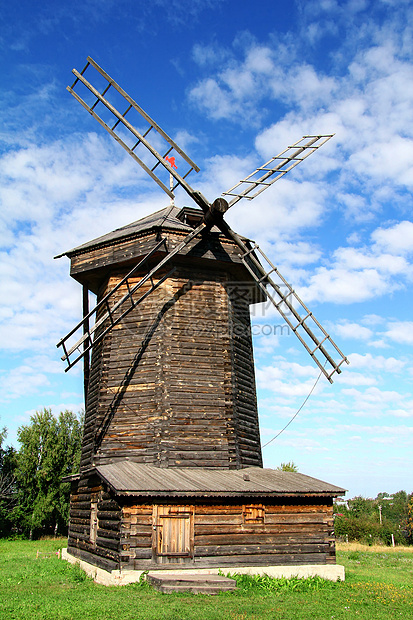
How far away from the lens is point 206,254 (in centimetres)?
1475

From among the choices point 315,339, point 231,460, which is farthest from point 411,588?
point 315,339

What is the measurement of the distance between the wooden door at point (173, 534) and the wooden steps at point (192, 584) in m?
0.89

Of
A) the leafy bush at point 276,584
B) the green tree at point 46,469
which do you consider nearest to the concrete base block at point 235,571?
the leafy bush at point 276,584

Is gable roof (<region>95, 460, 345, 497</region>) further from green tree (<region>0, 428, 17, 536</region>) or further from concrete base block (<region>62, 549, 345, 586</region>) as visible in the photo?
green tree (<region>0, 428, 17, 536</region>)

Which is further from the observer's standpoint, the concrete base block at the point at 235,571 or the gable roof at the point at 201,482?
the gable roof at the point at 201,482

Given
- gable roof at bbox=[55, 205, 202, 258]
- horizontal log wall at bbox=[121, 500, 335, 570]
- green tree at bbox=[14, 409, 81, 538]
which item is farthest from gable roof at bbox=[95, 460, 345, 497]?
green tree at bbox=[14, 409, 81, 538]

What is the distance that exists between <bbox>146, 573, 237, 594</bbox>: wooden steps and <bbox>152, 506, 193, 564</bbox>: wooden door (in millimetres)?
888

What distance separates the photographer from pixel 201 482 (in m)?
11.7

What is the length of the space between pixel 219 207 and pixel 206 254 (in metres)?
1.50

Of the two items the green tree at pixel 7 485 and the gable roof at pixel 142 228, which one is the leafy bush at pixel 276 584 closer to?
the gable roof at pixel 142 228

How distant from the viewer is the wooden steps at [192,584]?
9539mm

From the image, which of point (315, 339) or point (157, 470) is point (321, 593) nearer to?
point (157, 470)

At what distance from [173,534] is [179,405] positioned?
11.0 feet

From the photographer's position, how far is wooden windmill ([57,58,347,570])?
11344 mm
